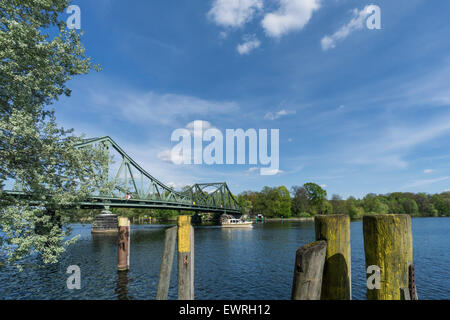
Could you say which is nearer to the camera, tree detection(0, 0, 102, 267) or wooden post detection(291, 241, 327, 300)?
wooden post detection(291, 241, 327, 300)

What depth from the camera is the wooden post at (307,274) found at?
265 centimetres

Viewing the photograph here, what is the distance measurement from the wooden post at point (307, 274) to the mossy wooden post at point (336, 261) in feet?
0.94

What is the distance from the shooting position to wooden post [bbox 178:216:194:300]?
14.5 feet

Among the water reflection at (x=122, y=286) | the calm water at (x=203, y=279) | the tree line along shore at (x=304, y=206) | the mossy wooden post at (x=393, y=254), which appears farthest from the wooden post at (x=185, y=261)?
the tree line along shore at (x=304, y=206)

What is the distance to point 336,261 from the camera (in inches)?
116

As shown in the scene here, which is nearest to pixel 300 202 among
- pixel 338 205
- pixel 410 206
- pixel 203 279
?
pixel 338 205

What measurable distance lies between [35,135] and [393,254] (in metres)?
9.53

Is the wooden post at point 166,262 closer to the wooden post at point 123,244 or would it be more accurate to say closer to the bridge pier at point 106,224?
the wooden post at point 123,244

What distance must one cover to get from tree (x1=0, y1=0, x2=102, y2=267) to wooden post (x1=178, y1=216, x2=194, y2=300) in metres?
5.69

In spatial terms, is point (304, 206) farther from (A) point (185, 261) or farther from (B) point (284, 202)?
(A) point (185, 261)

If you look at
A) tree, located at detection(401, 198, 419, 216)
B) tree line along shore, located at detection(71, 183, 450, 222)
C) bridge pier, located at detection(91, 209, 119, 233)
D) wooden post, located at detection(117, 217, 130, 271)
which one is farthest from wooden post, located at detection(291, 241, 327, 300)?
tree, located at detection(401, 198, 419, 216)

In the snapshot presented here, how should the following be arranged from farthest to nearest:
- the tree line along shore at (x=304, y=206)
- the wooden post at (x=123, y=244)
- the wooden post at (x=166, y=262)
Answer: the tree line along shore at (x=304, y=206), the wooden post at (x=123, y=244), the wooden post at (x=166, y=262)

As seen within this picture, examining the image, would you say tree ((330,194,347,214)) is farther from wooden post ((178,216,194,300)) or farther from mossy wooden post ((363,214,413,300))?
mossy wooden post ((363,214,413,300))
